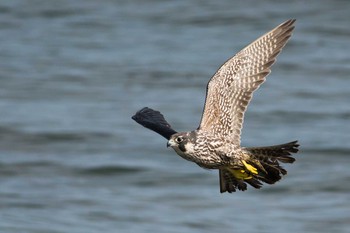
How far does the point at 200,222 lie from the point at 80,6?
39.8ft

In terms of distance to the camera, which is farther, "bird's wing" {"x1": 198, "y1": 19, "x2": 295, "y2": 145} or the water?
the water

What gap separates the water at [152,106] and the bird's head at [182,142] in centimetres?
651

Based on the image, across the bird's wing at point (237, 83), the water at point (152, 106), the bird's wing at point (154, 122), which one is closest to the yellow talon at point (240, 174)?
the bird's wing at point (237, 83)

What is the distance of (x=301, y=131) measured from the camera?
61.9 feet

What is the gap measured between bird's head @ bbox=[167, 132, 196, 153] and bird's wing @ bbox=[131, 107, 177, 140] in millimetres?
492

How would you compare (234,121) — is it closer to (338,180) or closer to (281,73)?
(338,180)

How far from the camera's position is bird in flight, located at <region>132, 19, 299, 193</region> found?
28.4 feet

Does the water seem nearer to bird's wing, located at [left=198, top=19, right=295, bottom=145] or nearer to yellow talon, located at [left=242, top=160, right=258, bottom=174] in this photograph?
bird's wing, located at [left=198, top=19, right=295, bottom=145]

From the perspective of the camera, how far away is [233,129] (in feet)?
30.0

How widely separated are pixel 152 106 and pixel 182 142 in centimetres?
1119

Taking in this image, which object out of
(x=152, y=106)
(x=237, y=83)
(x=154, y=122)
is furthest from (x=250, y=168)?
(x=152, y=106)

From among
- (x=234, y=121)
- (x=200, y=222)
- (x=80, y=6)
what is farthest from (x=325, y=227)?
(x=80, y=6)

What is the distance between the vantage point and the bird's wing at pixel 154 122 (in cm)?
938

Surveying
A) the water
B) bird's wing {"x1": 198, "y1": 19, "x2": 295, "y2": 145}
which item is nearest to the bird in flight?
bird's wing {"x1": 198, "y1": 19, "x2": 295, "y2": 145}
